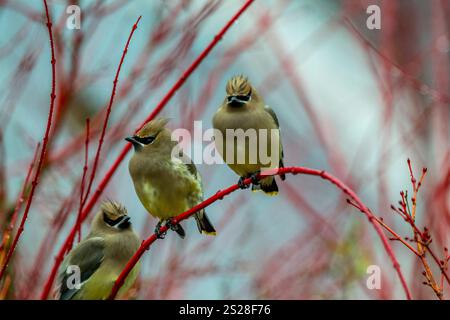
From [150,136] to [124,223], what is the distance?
1.35ft

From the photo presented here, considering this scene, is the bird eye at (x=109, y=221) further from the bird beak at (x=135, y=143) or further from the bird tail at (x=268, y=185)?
the bird tail at (x=268, y=185)

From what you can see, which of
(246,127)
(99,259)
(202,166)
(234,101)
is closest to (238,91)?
(234,101)

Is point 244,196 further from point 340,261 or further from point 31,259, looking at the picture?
point 31,259

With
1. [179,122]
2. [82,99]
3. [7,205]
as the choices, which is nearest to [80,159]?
[179,122]

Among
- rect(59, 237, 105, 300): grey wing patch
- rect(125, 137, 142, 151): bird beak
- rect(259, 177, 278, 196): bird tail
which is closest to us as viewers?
rect(125, 137, 142, 151): bird beak

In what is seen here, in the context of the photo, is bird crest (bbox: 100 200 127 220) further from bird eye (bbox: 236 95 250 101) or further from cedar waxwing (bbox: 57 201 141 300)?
bird eye (bbox: 236 95 250 101)

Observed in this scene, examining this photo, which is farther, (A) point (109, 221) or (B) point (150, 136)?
(A) point (109, 221)

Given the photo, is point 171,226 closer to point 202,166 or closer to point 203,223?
point 203,223

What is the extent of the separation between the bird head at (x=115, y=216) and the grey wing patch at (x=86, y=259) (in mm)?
170

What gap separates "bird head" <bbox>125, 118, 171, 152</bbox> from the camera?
87.0 inches

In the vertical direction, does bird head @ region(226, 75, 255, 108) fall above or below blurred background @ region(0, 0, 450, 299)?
below

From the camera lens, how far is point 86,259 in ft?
9.17

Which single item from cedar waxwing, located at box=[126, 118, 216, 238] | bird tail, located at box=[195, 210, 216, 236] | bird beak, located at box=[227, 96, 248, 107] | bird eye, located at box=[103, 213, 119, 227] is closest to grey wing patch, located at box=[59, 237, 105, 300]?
bird eye, located at box=[103, 213, 119, 227]

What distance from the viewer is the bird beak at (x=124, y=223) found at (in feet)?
8.18
